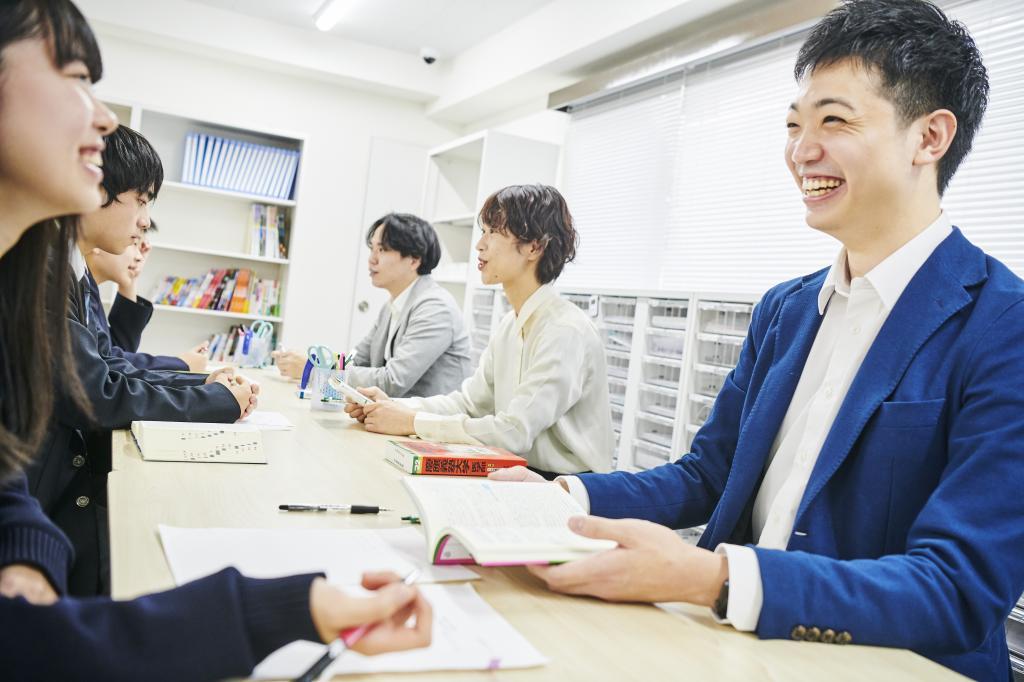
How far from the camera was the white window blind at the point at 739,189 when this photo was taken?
3.28 metres

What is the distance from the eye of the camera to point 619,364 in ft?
10.9

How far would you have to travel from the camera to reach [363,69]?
5.68 metres

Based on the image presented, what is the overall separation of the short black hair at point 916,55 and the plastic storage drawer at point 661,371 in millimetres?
1684

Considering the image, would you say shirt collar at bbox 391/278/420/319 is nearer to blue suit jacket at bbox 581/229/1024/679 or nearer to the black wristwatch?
blue suit jacket at bbox 581/229/1024/679

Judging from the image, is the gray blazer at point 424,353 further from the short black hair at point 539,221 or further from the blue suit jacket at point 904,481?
the blue suit jacket at point 904,481

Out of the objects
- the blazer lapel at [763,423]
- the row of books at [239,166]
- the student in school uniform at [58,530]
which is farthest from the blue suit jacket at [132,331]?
the row of books at [239,166]

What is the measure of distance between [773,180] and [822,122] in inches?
82.3

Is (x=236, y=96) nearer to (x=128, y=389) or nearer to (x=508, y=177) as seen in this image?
(x=508, y=177)

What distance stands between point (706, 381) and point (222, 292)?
3736 mm

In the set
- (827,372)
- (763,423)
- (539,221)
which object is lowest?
(763,423)

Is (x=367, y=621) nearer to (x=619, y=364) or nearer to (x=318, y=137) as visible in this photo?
(x=619, y=364)

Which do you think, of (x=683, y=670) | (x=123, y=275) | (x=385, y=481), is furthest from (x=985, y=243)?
(x=123, y=275)

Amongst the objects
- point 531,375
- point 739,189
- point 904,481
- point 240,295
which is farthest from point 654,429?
point 240,295

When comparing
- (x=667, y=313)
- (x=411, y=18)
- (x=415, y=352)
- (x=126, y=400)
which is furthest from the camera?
(x=411, y=18)
